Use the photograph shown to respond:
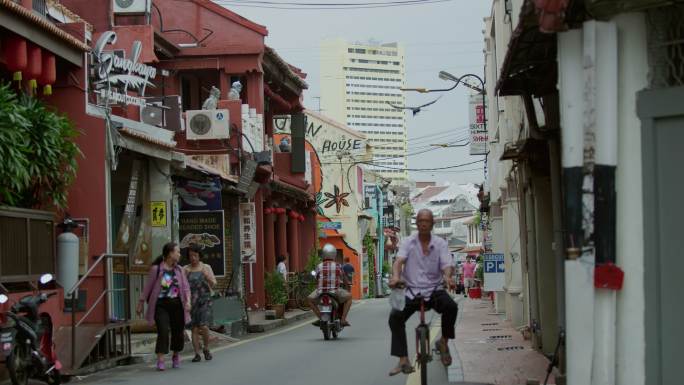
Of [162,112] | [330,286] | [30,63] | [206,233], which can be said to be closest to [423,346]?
[30,63]

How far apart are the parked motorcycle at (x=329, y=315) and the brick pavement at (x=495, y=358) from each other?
242 cm

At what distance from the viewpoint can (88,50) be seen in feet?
58.6

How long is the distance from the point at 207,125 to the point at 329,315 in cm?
1023

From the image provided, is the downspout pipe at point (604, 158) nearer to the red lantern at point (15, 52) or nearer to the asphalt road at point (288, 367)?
the asphalt road at point (288, 367)

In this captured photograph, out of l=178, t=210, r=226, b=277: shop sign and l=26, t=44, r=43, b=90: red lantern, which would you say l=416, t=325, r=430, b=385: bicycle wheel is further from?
l=178, t=210, r=226, b=277: shop sign

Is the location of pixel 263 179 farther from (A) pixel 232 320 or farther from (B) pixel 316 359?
(B) pixel 316 359

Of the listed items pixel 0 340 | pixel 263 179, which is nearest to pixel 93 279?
pixel 0 340

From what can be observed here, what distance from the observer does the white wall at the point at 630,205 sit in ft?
26.6

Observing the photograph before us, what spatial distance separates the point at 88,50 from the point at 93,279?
3.76 m

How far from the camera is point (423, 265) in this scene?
11.6 metres

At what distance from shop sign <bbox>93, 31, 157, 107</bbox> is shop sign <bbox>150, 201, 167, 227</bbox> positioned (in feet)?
6.89

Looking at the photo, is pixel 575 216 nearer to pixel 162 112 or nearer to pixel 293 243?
pixel 162 112

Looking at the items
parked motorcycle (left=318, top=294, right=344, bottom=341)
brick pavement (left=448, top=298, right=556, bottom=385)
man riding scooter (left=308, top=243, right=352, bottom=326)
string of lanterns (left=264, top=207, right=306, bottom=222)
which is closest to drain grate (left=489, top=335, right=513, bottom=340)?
brick pavement (left=448, top=298, right=556, bottom=385)

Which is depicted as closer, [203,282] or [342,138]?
[203,282]
